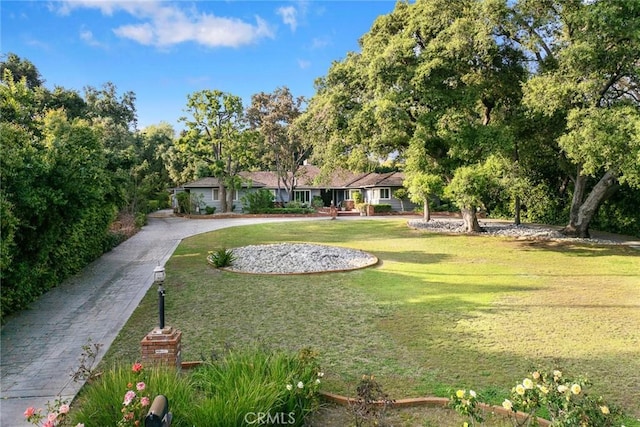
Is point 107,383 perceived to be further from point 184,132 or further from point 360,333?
point 184,132

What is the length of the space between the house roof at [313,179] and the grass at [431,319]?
25.0 metres

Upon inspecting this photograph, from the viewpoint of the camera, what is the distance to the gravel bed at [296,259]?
11398 mm

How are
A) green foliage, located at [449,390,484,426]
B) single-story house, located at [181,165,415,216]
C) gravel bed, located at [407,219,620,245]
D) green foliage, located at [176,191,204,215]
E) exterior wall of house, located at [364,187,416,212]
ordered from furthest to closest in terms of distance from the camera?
exterior wall of house, located at [364,187,416,212], single-story house, located at [181,165,415,216], green foliage, located at [176,191,204,215], gravel bed, located at [407,219,620,245], green foliage, located at [449,390,484,426]

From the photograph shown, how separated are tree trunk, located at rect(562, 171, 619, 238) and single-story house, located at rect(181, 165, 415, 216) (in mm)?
19002

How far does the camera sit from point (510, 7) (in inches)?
580

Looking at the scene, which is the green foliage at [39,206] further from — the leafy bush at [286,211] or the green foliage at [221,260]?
the leafy bush at [286,211]

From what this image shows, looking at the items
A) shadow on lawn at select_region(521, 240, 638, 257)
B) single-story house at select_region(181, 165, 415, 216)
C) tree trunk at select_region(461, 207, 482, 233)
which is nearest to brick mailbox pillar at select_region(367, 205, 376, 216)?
single-story house at select_region(181, 165, 415, 216)

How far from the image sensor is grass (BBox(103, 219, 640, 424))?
4887 mm

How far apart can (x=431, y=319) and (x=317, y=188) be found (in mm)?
36149

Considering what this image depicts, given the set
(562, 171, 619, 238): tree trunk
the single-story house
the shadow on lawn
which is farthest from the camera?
the single-story house

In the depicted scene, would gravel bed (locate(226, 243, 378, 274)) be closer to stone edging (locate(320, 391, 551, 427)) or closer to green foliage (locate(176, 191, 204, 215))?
stone edging (locate(320, 391, 551, 427))

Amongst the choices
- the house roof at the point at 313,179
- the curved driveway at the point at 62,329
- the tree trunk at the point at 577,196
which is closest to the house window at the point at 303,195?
the house roof at the point at 313,179

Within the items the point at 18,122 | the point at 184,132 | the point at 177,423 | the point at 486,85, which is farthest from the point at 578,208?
the point at 184,132

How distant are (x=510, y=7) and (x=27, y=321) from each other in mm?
17590
